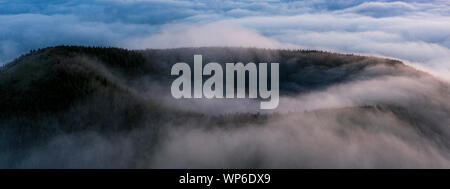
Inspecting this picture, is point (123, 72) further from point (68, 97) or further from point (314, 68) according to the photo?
point (314, 68)

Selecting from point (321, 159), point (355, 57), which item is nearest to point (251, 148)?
point (321, 159)

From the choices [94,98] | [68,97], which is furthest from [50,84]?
[94,98]

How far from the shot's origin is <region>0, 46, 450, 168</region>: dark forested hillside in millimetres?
6410

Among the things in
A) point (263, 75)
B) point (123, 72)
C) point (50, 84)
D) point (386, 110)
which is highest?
point (263, 75)

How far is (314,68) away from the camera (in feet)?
51.4

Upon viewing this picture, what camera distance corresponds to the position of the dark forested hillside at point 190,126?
6410mm

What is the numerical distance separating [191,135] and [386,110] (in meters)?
5.81

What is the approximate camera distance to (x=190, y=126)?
7773 millimetres

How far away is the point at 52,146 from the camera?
6.75 meters

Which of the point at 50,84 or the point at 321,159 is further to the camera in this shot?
the point at 50,84

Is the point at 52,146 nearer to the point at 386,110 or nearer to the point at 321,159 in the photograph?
the point at 321,159
